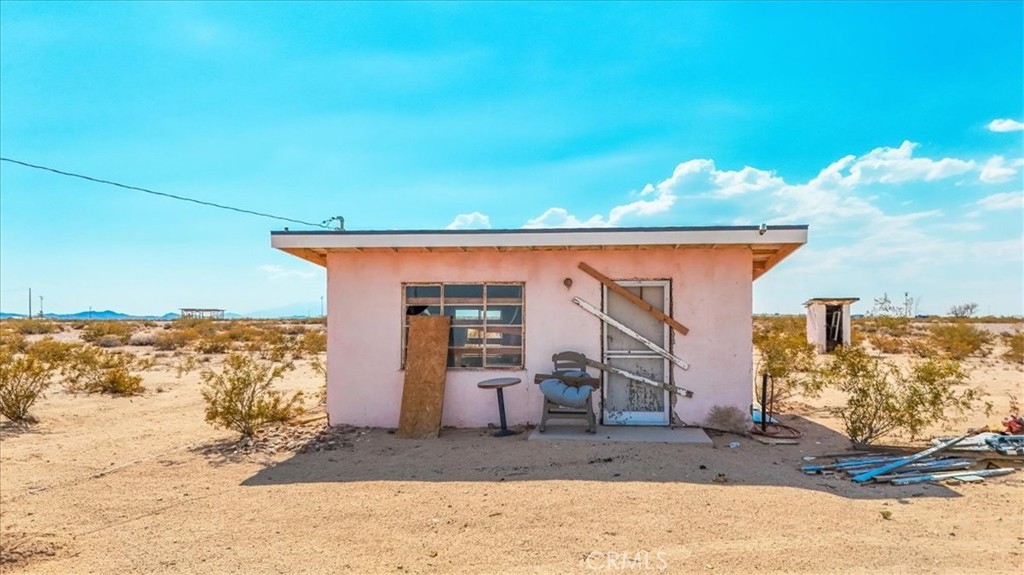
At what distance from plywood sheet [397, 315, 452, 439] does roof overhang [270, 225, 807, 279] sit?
3.85ft

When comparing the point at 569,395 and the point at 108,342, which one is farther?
the point at 108,342

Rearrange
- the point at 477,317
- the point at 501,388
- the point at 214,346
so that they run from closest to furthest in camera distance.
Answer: the point at 501,388 → the point at 477,317 → the point at 214,346

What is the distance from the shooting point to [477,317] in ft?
27.3

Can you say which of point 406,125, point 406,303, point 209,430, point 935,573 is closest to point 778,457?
point 935,573

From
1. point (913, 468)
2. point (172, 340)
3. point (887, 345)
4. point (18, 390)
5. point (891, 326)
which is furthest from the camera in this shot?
point (891, 326)

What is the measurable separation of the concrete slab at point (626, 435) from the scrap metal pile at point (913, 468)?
1480 millimetres

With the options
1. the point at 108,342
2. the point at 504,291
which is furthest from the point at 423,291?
the point at 108,342

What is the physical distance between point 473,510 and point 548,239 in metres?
3.72

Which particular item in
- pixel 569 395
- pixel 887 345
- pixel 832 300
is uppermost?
pixel 832 300

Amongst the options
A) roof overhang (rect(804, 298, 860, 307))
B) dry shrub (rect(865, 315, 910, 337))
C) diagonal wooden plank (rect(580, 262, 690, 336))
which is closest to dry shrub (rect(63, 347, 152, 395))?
diagonal wooden plank (rect(580, 262, 690, 336))

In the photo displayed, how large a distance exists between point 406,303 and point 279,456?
274 cm

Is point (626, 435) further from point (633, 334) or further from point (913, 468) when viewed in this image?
point (913, 468)

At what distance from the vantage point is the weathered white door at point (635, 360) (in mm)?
8086

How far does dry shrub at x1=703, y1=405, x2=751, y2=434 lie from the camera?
7863 millimetres
